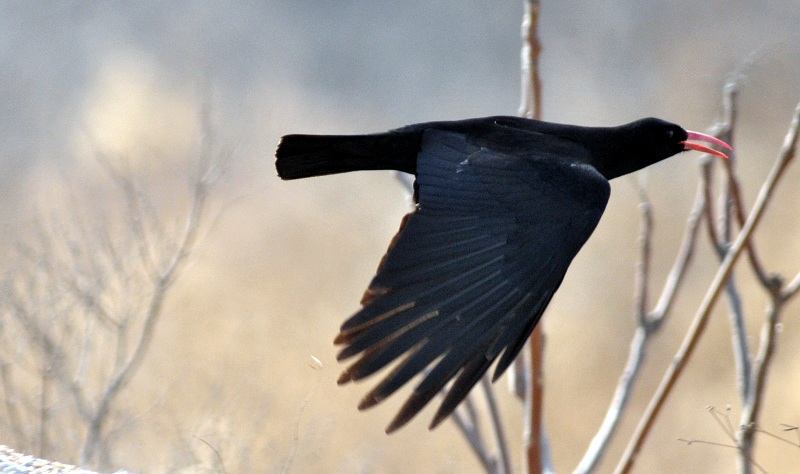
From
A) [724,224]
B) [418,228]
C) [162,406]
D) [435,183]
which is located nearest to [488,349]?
[418,228]

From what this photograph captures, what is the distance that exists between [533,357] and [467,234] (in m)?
0.86

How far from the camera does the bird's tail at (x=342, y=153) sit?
2.71m

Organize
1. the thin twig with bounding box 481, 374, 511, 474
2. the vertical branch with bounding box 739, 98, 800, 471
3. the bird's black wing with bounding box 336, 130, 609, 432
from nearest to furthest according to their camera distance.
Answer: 1. the bird's black wing with bounding box 336, 130, 609, 432
2. the vertical branch with bounding box 739, 98, 800, 471
3. the thin twig with bounding box 481, 374, 511, 474

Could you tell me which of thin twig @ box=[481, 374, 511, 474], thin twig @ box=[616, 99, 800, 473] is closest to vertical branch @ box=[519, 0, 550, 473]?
thin twig @ box=[481, 374, 511, 474]

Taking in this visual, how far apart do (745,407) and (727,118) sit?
877 mm

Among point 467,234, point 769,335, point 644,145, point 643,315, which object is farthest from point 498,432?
point 467,234

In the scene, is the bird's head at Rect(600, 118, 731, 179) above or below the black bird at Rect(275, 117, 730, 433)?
above

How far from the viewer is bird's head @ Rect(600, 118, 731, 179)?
287 cm

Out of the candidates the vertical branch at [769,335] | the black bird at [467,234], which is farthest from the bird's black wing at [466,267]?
the vertical branch at [769,335]

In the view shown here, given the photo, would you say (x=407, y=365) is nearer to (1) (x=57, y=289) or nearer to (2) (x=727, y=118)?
(2) (x=727, y=118)

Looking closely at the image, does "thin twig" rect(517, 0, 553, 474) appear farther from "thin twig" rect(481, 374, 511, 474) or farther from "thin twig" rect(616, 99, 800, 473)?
"thin twig" rect(616, 99, 800, 473)

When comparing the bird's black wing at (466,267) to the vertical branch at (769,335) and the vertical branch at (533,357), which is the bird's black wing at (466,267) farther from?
the vertical branch at (769,335)

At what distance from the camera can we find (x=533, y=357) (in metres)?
3.02

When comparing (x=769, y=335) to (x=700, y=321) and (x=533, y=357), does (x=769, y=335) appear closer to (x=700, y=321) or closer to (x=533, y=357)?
(x=700, y=321)
